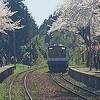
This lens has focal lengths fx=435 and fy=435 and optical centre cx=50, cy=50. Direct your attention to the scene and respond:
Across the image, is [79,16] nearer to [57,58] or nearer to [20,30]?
[57,58]

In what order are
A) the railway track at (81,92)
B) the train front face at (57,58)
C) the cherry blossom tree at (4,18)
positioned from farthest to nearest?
the train front face at (57,58) < the cherry blossom tree at (4,18) < the railway track at (81,92)

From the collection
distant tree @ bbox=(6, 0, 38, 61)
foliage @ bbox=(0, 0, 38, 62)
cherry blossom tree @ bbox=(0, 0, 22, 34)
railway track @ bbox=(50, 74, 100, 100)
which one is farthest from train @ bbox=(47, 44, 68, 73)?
distant tree @ bbox=(6, 0, 38, 61)

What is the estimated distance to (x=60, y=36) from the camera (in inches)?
3718

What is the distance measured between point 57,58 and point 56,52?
0.95 m

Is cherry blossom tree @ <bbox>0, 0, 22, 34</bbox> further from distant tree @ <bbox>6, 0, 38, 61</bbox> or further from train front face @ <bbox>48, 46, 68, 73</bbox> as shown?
distant tree @ <bbox>6, 0, 38, 61</bbox>

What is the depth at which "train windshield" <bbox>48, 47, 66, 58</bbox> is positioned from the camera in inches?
1950

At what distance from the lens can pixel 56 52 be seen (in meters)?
50.0

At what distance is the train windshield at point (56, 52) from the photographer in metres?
49.5

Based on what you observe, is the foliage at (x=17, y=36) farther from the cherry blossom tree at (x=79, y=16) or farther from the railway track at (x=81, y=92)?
the railway track at (x=81, y=92)

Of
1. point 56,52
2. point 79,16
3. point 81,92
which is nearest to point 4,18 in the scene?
point 56,52

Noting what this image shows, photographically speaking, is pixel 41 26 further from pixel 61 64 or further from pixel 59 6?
pixel 61 64

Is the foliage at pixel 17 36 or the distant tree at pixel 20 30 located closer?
the foliage at pixel 17 36

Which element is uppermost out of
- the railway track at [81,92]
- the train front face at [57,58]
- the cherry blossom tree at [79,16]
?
the cherry blossom tree at [79,16]

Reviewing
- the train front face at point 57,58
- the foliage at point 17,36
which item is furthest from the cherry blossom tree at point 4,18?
the foliage at point 17,36
